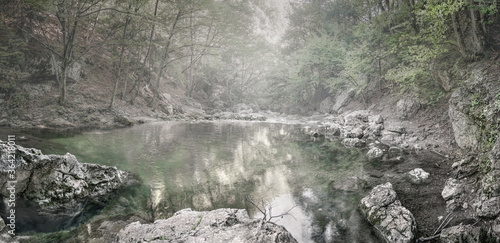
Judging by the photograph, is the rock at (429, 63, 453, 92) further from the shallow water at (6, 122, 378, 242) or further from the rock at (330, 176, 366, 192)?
the rock at (330, 176, 366, 192)

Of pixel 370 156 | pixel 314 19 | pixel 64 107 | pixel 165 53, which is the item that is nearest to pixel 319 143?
pixel 370 156

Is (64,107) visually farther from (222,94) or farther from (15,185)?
(222,94)

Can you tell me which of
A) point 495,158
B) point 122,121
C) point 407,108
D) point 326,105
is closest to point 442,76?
point 407,108

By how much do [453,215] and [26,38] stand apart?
2185cm

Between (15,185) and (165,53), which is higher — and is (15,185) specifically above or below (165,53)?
below

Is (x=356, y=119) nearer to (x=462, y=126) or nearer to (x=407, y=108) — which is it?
(x=407, y=108)

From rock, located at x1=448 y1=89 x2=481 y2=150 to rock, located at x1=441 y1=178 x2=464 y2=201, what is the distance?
215 centimetres

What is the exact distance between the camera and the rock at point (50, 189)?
3814mm

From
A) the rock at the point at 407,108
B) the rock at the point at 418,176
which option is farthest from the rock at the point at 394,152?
the rock at the point at 407,108

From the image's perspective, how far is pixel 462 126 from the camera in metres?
6.73

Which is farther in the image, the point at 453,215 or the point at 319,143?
the point at 319,143

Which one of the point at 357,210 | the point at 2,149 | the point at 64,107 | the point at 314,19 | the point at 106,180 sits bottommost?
the point at 357,210

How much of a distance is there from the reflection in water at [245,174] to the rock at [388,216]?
24 cm

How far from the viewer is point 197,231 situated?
9.25 ft
